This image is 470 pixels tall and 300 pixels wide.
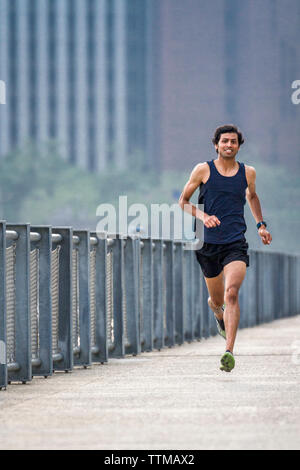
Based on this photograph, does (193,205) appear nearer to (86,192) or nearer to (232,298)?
(232,298)

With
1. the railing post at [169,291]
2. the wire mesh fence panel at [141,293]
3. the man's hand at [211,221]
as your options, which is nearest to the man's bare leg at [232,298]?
the man's hand at [211,221]

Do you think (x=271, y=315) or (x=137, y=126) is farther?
(x=137, y=126)

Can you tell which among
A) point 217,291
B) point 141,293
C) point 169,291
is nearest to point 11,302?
point 217,291

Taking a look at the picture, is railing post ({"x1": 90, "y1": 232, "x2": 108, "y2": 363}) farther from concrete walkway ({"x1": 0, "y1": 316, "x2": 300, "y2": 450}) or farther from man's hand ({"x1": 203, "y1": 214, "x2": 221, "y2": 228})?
man's hand ({"x1": 203, "y1": 214, "x2": 221, "y2": 228})

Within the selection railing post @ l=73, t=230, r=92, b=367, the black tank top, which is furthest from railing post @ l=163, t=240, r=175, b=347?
the black tank top

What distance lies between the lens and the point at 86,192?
114 meters

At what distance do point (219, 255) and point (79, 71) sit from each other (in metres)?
132

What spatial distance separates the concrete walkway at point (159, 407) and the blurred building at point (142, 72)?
400 feet

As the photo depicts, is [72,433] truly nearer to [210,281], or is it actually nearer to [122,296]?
[210,281]

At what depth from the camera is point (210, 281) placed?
40.1 ft

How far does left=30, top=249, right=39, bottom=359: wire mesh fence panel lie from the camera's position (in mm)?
11609

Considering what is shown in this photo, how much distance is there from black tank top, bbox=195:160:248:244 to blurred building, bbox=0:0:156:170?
12562 cm
